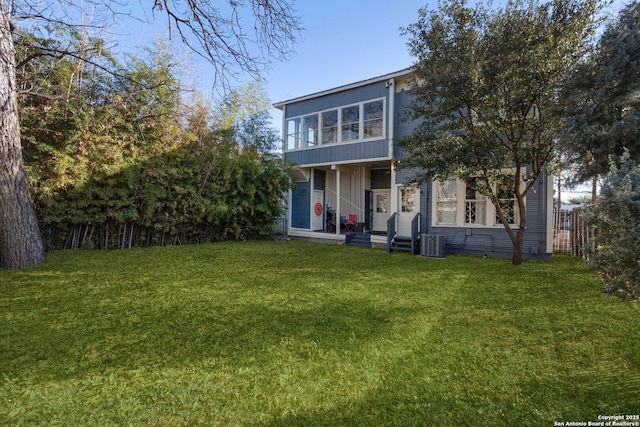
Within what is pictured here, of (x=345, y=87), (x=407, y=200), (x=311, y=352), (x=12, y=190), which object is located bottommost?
(x=311, y=352)

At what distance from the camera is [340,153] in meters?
11.0

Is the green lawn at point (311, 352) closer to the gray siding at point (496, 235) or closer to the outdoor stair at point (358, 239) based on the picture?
the gray siding at point (496, 235)

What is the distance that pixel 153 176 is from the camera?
884cm

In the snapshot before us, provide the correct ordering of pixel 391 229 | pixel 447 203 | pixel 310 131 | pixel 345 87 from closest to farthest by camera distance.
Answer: pixel 447 203
pixel 391 229
pixel 345 87
pixel 310 131

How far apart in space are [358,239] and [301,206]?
3.29m

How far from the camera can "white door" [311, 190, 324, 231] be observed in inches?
489

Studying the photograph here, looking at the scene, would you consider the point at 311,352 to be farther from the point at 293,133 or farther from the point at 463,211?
the point at 293,133

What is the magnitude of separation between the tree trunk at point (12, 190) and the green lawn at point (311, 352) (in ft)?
3.10

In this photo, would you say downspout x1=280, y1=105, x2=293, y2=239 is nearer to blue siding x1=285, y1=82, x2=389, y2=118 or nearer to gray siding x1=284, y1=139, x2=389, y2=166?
blue siding x1=285, y1=82, x2=389, y2=118

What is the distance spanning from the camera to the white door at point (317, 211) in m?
12.4

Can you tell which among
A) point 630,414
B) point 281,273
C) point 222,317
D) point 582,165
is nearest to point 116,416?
point 222,317

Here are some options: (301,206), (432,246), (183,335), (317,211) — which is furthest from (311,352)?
(301,206)

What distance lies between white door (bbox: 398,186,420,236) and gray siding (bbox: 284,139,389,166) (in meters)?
1.36

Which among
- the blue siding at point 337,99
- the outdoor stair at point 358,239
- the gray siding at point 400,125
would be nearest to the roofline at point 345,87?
the blue siding at point 337,99
